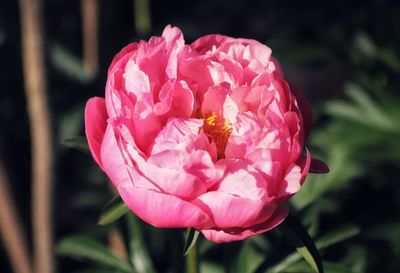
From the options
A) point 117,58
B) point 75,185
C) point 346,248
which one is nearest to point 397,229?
point 346,248

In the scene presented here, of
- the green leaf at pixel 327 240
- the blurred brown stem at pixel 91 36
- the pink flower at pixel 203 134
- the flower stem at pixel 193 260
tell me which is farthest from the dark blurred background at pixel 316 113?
the pink flower at pixel 203 134

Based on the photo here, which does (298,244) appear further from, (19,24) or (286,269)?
(19,24)

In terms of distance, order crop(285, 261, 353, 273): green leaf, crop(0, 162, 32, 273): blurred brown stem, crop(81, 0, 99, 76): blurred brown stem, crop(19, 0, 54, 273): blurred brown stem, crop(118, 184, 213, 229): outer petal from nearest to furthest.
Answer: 1. crop(118, 184, 213, 229): outer petal
2. crop(285, 261, 353, 273): green leaf
3. crop(19, 0, 54, 273): blurred brown stem
4. crop(0, 162, 32, 273): blurred brown stem
5. crop(81, 0, 99, 76): blurred brown stem

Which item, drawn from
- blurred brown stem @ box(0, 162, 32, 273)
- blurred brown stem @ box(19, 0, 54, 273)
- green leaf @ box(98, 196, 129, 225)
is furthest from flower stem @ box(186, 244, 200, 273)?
blurred brown stem @ box(0, 162, 32, 273)

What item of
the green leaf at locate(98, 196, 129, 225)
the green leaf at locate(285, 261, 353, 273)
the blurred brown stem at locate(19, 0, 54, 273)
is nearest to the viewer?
the green leaf at locate(98, 196, 129, 225)

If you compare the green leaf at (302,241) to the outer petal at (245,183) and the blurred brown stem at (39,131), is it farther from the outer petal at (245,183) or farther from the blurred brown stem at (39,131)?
the blurred brown stem at (39,131)

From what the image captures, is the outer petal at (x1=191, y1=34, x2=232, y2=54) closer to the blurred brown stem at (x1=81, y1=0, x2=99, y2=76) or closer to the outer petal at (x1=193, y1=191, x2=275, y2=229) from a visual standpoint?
the outer petal at (x1=193, y1=191, x2=275, y2=229)
